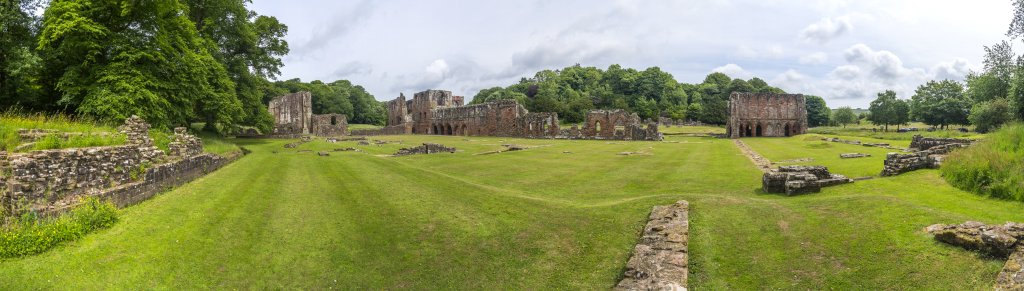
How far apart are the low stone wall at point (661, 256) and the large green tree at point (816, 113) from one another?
387 feet

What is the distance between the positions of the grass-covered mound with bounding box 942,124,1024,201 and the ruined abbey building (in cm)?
3783

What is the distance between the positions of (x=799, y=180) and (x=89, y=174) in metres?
18.2

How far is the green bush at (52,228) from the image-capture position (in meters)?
8.04

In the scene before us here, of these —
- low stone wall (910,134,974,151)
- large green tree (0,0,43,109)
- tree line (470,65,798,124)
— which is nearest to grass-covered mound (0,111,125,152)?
large green tree (0,0,43,109)

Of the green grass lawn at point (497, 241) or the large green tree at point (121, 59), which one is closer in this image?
the green grass lawn at point (497, 241)

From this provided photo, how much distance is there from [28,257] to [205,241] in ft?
8.22

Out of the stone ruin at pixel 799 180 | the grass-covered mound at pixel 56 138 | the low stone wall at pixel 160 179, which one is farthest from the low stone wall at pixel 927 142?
the grass-covered mound at pixel 56 138

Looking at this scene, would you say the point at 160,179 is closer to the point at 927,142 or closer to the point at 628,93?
the point at 927,142

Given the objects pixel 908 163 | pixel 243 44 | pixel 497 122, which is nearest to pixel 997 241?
pixel 908 163

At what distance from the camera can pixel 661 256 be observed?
820 centimetres

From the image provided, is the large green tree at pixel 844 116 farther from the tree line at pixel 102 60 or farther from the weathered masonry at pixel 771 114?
the tree line at pixel 102 60

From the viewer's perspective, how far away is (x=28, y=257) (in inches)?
311

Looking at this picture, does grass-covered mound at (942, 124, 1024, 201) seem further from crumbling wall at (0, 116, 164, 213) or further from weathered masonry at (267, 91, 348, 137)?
weathered masonry at (267, 91, 348, 137)

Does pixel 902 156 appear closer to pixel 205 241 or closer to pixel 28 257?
pixel 205 241
